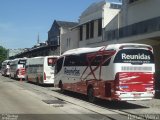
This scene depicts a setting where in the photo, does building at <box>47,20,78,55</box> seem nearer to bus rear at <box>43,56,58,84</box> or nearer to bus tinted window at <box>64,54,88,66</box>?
bus rear at <box>43,56,58,84</box>

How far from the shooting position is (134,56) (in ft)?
62.7

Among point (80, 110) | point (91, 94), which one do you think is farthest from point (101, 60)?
point (80, 110)

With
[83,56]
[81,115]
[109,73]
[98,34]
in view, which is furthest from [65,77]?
[98,34]

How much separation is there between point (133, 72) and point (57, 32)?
5015cm

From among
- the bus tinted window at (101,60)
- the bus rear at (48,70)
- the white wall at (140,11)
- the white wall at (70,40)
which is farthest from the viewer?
the white wall at (70,40)

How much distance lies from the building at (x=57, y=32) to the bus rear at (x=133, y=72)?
44088 mm

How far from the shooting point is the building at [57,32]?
65.7 metres

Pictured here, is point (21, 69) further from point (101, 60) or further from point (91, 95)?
point (101, 60)

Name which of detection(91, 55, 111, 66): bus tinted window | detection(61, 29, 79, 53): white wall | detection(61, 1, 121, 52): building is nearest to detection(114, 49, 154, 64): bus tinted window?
detection(91, 55, 111, 66): bus tinted window

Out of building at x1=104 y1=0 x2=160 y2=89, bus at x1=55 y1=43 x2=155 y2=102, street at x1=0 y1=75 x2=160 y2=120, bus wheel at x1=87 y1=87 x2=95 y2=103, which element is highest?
building at x1=104 y1=0 x2=160 y2=89

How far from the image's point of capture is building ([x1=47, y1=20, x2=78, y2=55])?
65.7 metres

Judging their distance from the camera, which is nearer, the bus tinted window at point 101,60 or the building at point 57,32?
the bus tinted window at point 101,60

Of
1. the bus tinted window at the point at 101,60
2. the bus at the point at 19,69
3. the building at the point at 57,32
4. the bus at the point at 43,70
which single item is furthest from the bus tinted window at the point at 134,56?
the building at the point at 57,32

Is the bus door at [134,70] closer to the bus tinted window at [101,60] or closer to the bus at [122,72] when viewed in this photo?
the bus at [122,72]
